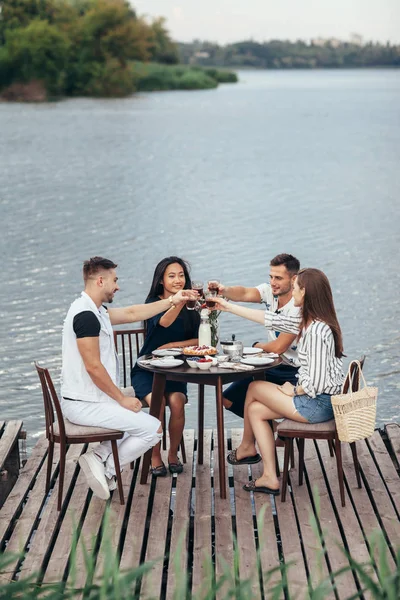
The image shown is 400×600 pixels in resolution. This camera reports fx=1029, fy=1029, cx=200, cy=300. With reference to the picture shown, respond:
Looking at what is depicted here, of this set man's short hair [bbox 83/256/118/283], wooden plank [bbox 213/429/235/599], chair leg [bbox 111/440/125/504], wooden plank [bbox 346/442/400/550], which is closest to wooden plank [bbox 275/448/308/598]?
wooden plank [bbox 213/429/235/599]

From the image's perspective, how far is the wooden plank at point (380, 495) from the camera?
174 inches

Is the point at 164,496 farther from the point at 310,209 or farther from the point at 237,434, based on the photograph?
the point at 310,209

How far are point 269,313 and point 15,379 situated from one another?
148 inches

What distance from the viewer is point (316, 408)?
4.75 meters

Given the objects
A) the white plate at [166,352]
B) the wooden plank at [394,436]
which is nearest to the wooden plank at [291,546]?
the wooden plank at [394,436]

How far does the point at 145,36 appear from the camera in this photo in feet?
266

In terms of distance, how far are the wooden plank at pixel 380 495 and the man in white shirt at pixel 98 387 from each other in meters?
1.07

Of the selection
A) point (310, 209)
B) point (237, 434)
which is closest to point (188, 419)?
point (237, 434)

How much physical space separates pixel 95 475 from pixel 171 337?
1.05m

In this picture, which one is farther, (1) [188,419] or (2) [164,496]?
(1) [188,419]

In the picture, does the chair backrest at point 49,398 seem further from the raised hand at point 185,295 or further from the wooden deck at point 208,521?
the raised hand at point 185,295

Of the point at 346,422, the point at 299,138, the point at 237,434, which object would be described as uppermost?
the point at 346,422

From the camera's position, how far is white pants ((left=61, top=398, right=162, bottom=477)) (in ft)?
15.5

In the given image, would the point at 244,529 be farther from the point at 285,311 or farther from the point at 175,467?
the point at 285,311
